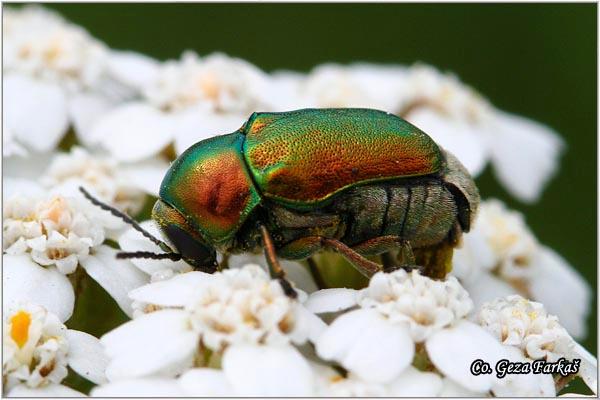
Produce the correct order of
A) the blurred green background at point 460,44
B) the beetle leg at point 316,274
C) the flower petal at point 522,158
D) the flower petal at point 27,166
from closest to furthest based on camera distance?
the beetle leg at point 316,274 < the flower petal at point 27,166 < the flower petal at point 522,158 < the blurred green background at point 460,44

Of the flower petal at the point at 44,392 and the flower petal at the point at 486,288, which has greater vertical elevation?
the flower petal at the point at 44,392

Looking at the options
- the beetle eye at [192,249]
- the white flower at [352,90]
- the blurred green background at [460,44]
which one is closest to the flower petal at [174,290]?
the beetle eye at [192,249]

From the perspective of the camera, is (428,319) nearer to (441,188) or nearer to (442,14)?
(441,188)

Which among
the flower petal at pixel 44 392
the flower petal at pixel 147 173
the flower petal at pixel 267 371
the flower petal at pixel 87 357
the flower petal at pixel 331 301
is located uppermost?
the flower petal at pixel 331 301

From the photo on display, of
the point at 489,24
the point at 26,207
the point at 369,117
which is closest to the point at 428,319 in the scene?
the point at 369,117

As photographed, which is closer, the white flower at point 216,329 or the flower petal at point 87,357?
the white flower at point 216,329

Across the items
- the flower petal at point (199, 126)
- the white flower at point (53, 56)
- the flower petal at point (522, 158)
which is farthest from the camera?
the flower petal at point (522, 158)

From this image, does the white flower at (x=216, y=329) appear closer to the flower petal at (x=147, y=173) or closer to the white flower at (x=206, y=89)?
the flower petal at (x=147, y=173)
